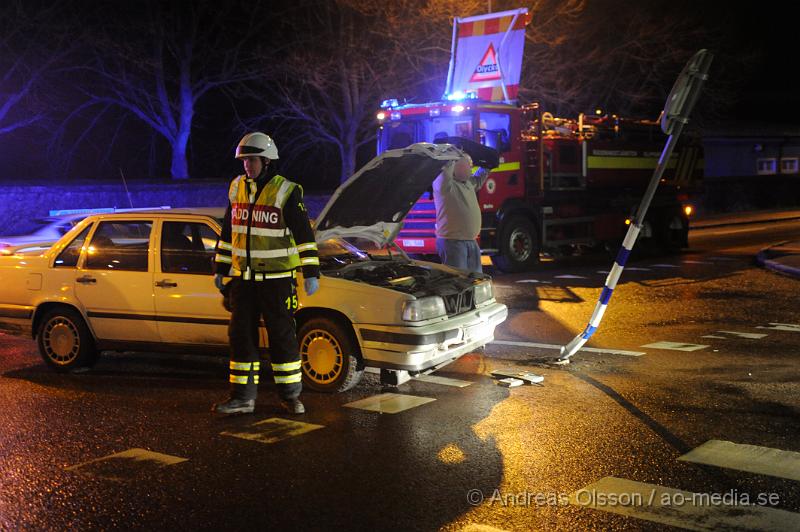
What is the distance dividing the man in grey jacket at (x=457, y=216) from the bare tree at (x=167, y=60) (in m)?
21.3

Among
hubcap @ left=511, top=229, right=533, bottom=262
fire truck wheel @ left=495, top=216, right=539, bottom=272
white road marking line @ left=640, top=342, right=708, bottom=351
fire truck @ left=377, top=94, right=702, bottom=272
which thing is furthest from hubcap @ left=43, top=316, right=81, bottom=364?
hubcap @ left=511, top=229, right=533, bottom=262

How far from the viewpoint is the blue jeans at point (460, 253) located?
9.73 meters

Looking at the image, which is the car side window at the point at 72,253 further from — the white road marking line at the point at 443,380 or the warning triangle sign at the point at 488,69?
the warning triangle sign at the point at 488,69

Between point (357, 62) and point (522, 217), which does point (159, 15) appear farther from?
point (522, 217)

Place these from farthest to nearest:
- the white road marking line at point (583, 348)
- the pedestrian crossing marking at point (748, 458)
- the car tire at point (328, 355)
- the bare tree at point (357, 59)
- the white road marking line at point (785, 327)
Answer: the bare tree at point (357, 59)
the white road marking line at point (785, 327)
the white road marking line at point (583, 348)
the car tire at point (328, 355)
the pedestrian crossing marking at point (748, 458)

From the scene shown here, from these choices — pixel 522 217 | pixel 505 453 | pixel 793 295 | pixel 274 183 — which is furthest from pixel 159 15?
pixel 505 453

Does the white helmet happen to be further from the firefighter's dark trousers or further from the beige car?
the beige car

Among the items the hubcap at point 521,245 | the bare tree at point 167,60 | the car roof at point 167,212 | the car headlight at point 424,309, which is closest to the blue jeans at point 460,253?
the car headlight at point 424,309

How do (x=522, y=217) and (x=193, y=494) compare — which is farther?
(x=522, y=217)

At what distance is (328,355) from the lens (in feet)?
23.6

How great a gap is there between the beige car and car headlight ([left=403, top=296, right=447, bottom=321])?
0.04ft

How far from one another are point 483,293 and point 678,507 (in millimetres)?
3635

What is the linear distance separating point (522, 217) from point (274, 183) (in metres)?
10.4

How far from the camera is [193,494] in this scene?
4.92 metres
